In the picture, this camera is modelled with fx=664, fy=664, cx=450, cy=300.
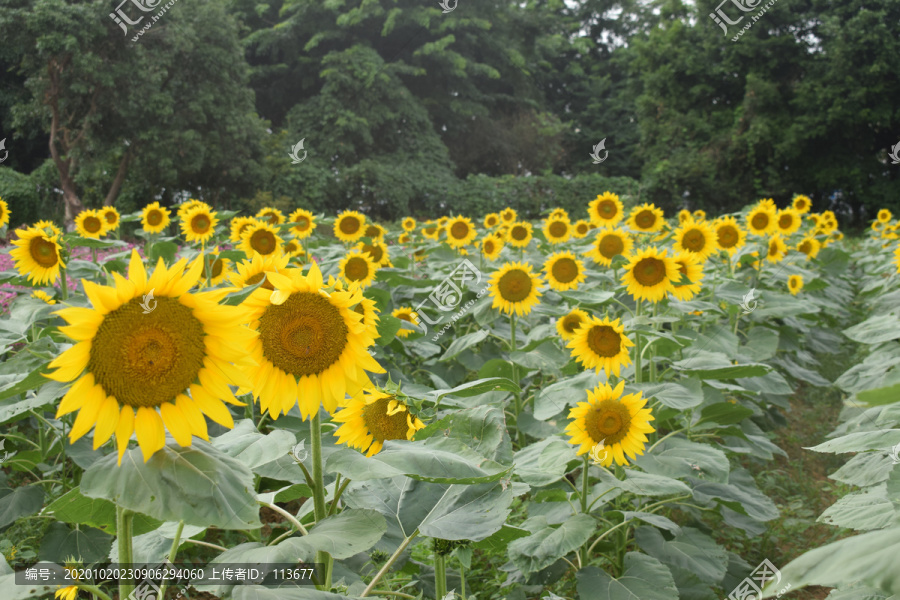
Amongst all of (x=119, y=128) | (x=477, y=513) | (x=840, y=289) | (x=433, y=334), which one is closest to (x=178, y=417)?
(x=477, y=513)

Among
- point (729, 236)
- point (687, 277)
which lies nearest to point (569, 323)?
point (687, 277)

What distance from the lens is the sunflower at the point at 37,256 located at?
3.44 metres

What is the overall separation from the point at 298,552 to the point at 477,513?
43cm

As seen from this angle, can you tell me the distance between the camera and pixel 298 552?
1.14m

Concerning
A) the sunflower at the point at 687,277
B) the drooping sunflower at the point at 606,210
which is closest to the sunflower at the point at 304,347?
the sunflower at the point at 687,277

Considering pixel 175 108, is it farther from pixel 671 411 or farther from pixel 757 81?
pixel 757 81

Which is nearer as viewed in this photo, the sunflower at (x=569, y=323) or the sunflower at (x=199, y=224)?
the sunflower at (x=569, y=323)

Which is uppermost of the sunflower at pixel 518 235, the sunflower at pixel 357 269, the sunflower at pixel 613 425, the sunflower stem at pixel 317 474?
the sunflower at pixel 518 235

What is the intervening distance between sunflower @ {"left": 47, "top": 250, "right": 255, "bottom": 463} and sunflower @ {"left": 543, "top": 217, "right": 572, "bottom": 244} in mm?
5921

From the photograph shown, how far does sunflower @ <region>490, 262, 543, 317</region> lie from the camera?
3.94 metres

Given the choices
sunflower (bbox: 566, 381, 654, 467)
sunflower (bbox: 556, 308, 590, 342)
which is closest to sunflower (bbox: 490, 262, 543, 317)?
sunflower (bbox: 556, 308, 590, 342)

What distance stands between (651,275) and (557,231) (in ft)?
11.6

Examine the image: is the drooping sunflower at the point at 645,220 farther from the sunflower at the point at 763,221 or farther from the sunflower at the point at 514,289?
the sunflower at the point at 514,289

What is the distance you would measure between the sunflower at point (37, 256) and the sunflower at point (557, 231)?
462 centimetres
